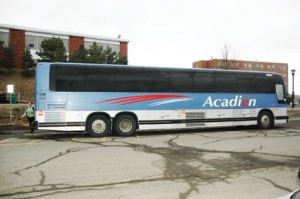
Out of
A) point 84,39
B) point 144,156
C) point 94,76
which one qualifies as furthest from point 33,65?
point 144,156

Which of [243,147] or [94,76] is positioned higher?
[94,76]

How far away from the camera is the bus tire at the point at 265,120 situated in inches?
658

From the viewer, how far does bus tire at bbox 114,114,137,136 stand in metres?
13.6

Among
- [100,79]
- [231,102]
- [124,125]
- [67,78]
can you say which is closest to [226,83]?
[231,102]

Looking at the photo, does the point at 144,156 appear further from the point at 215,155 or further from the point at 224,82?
the point at 224,82

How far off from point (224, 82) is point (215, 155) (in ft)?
25.7

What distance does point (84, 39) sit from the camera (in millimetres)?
51250

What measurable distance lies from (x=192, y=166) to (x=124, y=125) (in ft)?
22.3

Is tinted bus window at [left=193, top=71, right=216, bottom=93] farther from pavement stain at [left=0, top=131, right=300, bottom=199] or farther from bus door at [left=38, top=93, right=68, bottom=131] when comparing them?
bus door at [left=38, top=93, right=68, bottom=131]

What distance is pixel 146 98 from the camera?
46.3 feet

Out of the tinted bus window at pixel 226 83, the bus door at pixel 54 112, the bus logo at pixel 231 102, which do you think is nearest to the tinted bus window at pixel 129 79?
the bus door at pixel 54 112

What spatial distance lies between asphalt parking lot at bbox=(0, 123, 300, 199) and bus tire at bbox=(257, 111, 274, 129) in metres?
6.29

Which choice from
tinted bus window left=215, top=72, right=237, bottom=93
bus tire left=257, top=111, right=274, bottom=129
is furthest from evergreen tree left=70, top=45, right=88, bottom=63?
bus tire left=257, top=111, right=274, bottom=129

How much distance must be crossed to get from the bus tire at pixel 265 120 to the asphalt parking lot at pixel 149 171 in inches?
248
